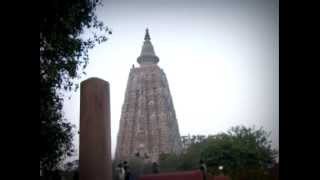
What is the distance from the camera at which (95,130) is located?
477 cm

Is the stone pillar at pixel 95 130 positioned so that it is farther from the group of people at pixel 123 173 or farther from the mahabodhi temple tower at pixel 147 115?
the mahabodhi temple tower at pixel 147 115

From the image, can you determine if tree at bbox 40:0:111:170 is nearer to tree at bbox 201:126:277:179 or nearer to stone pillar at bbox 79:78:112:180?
stone pillar at bbox 79:78:112:180

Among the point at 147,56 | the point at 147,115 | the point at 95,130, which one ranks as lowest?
the point at 147,115

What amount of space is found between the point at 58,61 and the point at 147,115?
23.1 metres

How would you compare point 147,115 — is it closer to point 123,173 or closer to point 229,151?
point 229,151

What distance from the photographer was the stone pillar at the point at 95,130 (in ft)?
15.2

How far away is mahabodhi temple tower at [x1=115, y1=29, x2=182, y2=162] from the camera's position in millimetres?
27609

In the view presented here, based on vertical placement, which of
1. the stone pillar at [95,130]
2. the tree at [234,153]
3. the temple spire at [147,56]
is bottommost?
the tree at [234,153]

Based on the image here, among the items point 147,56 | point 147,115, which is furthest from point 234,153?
point 147,56

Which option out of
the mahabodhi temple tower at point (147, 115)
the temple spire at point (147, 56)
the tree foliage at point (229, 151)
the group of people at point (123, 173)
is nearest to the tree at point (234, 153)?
the tree foliage at point (229, 151)

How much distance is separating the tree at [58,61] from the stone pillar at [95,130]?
0.43 m

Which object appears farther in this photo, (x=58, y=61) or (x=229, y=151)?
(x=229, y=151)

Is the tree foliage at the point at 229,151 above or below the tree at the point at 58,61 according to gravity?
below
